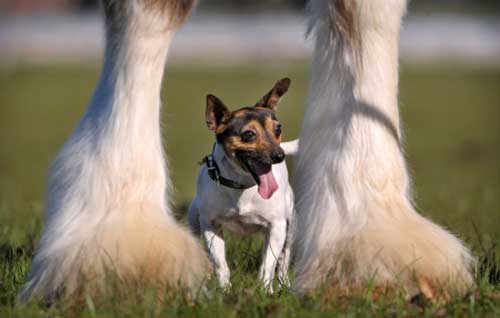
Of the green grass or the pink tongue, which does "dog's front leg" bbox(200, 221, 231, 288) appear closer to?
the green grass

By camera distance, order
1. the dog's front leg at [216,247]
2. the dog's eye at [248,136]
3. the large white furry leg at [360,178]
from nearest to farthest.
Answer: the large white furry leg at [360,178]
the dog's front leg at [216,247]
the dog's eye at [248,136]

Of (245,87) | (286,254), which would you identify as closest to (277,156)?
(286,254)

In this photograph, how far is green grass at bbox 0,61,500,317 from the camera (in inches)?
129

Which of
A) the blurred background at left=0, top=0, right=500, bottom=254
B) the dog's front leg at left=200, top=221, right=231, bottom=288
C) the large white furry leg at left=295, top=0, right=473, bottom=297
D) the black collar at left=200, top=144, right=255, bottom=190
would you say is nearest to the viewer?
the large white furry leg at left=295, top=0, right=473, bottom=297

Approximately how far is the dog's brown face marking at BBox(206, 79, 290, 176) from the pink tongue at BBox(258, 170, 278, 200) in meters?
0.04

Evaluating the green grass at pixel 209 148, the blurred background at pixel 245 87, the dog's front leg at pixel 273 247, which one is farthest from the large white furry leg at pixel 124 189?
the dog's front leg at pixel 273 247

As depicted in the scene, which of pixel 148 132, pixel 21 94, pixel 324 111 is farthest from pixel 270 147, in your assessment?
pixel 21 94

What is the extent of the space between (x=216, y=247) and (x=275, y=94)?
2.48 feet

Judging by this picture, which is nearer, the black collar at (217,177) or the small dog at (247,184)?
the small dog at (247,184)

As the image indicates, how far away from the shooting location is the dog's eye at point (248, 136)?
14.8ft

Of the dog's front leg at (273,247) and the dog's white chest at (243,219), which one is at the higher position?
the dog's white chest at (243,219)

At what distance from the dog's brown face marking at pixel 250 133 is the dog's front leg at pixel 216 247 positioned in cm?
36

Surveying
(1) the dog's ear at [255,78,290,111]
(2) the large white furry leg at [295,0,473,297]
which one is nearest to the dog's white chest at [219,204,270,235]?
(1) the dog's ear at [255,78,290,111]

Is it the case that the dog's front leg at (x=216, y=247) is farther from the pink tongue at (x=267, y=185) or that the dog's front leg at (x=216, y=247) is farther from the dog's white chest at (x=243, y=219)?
the pink tongue at (x=267, y=185)
